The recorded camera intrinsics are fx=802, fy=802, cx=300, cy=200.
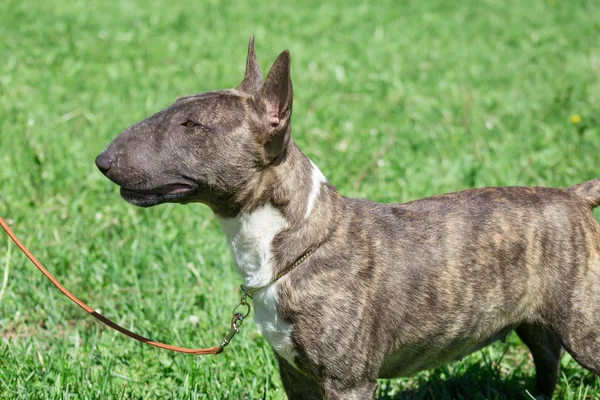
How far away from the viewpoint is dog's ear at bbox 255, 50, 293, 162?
→ 3.08 meters

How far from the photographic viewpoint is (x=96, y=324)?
448cm

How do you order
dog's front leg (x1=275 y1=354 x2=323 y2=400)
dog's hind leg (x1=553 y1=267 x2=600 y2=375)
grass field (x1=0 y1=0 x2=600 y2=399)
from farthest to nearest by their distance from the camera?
grass field (x1=0 y1=0 x2=600 y2=399)
dog's front leg (x1=275 y1=354 x2=323 y2=400)
dog's hind leg (x1=553 y1=267 x2=600 y2=375)

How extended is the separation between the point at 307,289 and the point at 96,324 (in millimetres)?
1797

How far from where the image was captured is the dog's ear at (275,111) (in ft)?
10.1

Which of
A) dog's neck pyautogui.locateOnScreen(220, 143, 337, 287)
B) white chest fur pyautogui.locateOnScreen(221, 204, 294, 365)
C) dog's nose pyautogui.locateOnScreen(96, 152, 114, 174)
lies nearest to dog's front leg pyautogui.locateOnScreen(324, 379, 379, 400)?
white chest fur pyautogui.locateOnScreen(221, 204, 294, 365)

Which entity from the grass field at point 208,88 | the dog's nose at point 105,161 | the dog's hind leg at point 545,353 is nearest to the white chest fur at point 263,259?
the dog's nose at point 105,161

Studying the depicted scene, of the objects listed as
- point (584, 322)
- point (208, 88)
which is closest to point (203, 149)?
point (584, 322)

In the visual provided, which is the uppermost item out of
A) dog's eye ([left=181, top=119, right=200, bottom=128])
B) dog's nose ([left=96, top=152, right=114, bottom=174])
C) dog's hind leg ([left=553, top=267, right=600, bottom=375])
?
dog's eye ([left=181, top=119, right=200, bottom=128])

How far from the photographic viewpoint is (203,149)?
3.13 m

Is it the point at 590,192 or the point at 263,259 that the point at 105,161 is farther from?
the point at 590,192

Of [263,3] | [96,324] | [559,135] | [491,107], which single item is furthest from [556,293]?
[263,3]

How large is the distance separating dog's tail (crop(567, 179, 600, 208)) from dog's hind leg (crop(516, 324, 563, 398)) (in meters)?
0.71

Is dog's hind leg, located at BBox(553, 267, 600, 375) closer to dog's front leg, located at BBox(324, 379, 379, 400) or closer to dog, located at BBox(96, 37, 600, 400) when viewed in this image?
dog, located at BBox(96, 37, 600, 400)

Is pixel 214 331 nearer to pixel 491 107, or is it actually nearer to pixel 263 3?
pixel 491 107
